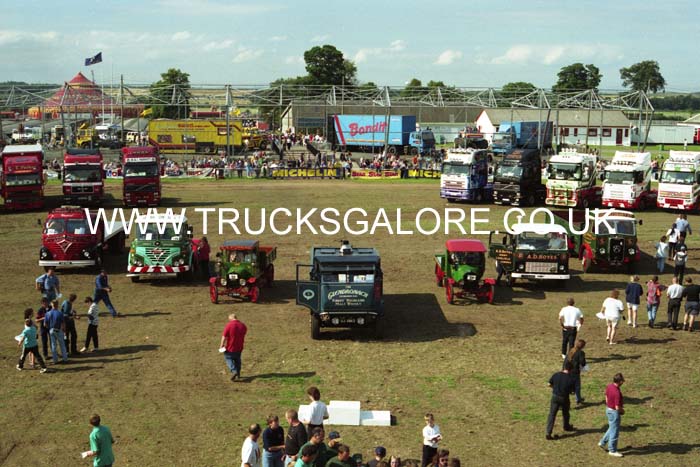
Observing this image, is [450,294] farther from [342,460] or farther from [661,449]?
[342,460]

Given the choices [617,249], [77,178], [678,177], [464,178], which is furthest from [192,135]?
[617,249]

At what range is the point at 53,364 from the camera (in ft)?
61.9

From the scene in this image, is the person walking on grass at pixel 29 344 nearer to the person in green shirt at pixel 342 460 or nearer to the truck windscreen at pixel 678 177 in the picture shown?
the person in green shirt at pixel 342 460

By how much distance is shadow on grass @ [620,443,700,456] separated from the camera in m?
14.2

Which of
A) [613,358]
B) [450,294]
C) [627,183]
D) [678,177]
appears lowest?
[613,358]

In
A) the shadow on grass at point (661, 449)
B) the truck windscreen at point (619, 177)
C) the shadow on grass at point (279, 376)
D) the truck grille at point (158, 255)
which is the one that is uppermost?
the truck windscreen at point (619, 177)

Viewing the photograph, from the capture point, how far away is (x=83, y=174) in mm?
45125

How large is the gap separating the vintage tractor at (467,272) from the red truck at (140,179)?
974 inches

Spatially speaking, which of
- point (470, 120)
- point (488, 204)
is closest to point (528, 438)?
point (488, 204)

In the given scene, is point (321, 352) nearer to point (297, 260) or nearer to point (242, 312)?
point (242, 312)

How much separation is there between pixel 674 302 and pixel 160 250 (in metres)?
16.1

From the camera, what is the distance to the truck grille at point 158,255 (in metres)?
26.7

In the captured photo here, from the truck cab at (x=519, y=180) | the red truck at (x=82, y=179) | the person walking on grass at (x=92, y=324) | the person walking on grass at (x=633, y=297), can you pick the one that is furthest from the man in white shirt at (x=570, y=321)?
the red truck at (x=82, y=179)

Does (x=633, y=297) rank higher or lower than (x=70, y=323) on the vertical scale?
higher
